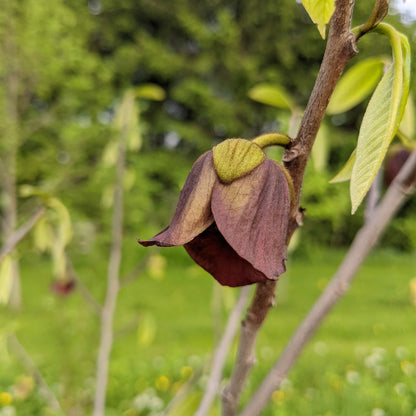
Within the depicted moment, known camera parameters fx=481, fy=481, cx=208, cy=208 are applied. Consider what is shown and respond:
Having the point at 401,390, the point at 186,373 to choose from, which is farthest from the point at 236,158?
the point at 186,373

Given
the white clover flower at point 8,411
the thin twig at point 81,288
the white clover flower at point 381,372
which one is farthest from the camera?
the white clover flower at point 381,372

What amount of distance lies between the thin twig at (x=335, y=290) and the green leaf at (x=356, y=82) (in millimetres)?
92

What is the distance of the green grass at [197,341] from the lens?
1.82 meters

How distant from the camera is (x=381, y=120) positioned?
283 millimetres

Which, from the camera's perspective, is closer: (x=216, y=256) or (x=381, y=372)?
(x=216, y=256)

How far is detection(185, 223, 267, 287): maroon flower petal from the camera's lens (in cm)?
31

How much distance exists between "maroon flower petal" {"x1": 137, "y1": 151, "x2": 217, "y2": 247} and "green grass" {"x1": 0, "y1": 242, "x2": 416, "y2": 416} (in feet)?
1.13

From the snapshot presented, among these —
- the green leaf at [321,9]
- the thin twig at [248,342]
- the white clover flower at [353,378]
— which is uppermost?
the green leaf at [321,9]

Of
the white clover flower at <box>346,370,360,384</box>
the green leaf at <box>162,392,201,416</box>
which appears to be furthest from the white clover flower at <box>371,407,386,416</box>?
the green leaf at <box>162,392,201,416</box>

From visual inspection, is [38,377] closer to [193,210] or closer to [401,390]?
[401,390]

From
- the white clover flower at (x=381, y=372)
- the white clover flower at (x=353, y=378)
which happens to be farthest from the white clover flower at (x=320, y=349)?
the white clover flower at (x=353, y=378)

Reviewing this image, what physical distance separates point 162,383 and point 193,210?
2286mm

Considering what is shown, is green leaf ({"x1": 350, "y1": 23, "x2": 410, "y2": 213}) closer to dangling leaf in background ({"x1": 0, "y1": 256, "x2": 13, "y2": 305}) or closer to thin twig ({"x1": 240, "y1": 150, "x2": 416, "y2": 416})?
thin twig ({"x1": 240, "y1": 150, "x2": 416, "y2": 416})

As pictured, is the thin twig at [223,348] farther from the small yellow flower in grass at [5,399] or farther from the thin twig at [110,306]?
the small yellow flower in grass at [5,399]
